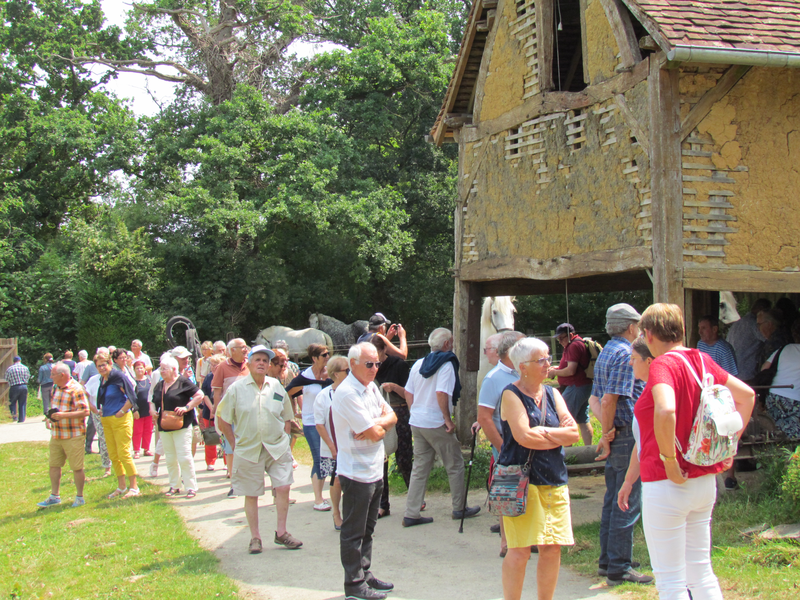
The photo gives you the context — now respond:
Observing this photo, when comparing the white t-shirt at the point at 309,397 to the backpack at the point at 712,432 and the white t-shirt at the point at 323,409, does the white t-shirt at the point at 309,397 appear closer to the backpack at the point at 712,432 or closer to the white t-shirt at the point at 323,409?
the white t-shirt at the point at 323,409

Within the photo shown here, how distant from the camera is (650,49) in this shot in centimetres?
691

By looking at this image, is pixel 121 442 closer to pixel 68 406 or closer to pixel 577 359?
pixel 68 406

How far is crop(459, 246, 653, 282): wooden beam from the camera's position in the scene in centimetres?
698

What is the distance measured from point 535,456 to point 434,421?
2.68 m

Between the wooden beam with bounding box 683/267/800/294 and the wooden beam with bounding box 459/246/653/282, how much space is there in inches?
16.4

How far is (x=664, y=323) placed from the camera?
379cm

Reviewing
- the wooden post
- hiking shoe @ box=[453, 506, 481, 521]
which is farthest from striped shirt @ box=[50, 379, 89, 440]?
the wooden post

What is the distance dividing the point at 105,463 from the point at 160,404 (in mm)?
2638

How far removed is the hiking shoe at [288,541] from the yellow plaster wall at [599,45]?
5.60 metres

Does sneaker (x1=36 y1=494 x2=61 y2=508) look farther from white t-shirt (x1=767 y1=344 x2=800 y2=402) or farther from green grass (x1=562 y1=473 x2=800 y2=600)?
white t-shirt (x1=767 y1=344 x2=800 y2=402)

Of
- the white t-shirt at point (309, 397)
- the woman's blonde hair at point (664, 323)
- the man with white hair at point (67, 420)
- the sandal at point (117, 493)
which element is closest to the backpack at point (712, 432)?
the woman's blonde hair at point (664, 323)

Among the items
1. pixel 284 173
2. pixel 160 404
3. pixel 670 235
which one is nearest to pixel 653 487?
pixel 670 235

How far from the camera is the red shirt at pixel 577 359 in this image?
8219 mm

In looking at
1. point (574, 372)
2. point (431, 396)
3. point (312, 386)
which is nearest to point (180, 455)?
point (312, 386)
